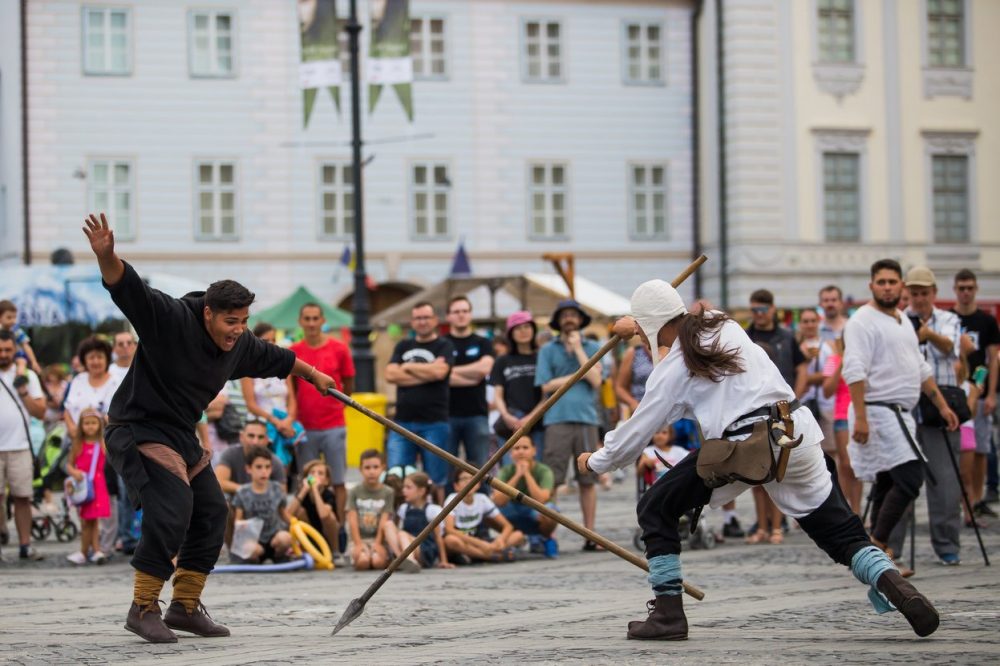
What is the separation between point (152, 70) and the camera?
3641 cm

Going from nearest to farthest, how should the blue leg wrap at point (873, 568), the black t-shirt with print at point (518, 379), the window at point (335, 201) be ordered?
1. the blue leg wrap at point (873, 568)
2. the black t-shirt with print at point (518, 379)
3. the window at point (335, 201)

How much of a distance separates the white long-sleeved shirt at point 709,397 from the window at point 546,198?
98.7 feet

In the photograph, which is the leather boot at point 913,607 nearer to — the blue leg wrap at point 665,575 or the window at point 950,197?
the blue leg wrap at point 665,575

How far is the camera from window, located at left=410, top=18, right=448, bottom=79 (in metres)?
37.6

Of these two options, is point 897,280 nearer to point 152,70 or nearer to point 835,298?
point 835,298

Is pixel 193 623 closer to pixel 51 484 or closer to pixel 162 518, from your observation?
pixel 162 518

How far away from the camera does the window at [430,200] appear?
37562 mm

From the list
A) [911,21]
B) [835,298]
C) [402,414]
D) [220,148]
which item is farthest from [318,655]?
[911,21]

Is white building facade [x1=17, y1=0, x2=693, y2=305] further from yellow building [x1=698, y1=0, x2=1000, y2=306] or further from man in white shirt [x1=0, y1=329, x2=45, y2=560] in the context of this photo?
man in white shirt [x1=0, y1=329, x2=45, y2=560]

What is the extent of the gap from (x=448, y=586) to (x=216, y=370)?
3.14 meters

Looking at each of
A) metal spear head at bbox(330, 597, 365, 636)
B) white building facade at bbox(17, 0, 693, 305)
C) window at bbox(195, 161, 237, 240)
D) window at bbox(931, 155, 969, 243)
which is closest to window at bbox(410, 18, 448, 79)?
white building facade at bbox(17, 0, 693, 305)

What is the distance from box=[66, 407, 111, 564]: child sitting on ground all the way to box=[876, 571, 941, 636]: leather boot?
7.44 metres

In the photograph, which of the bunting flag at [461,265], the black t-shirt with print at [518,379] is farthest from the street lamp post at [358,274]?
the bunting flag at [461,265]

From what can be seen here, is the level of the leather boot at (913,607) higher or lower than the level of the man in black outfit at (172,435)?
lower
